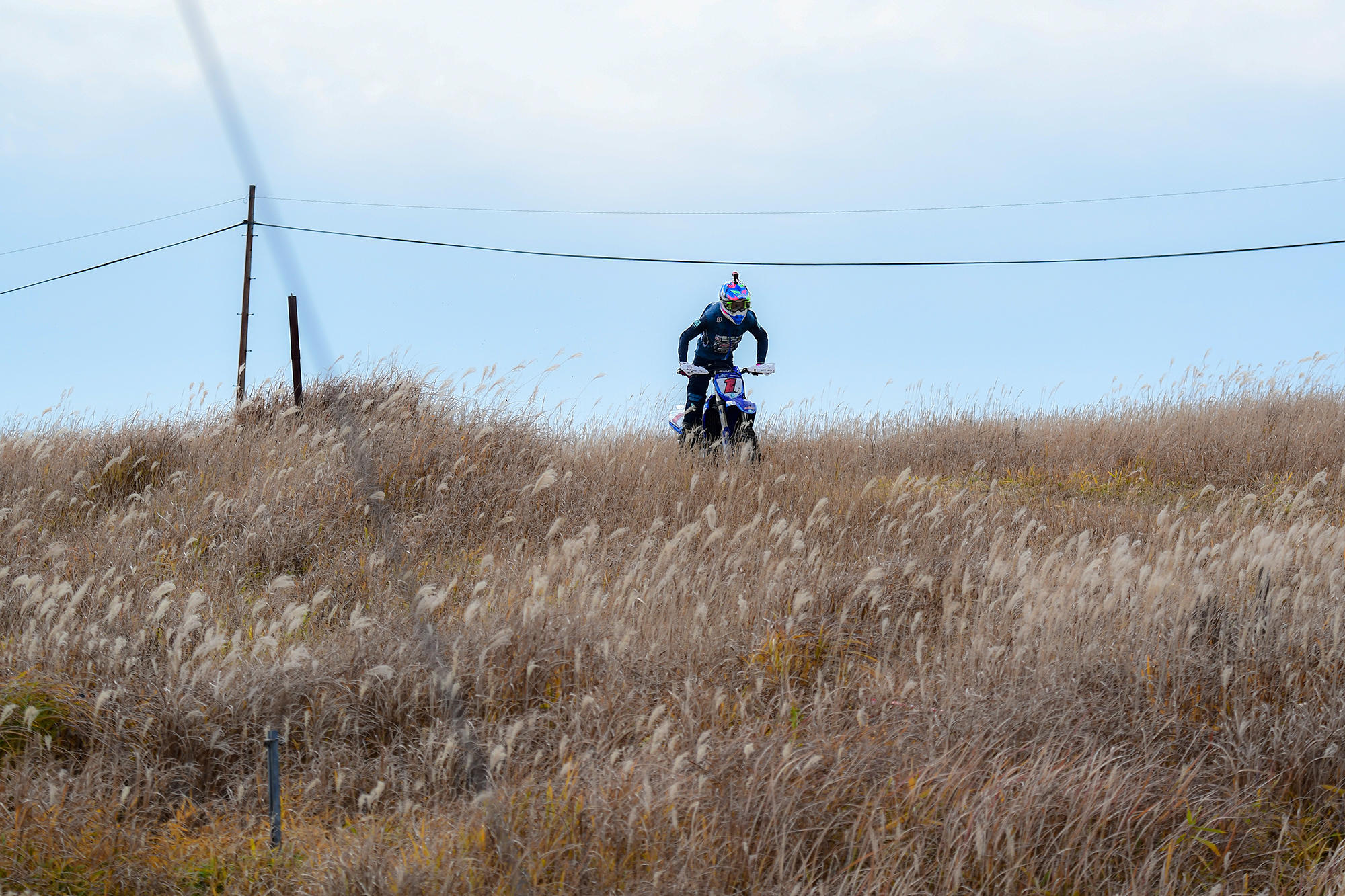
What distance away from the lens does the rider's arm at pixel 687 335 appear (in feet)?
35.8

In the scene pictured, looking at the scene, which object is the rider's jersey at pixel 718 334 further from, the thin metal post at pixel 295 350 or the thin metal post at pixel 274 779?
the thin metal post at pixel 274 779

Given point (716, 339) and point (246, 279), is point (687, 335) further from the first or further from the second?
point (246, 279)

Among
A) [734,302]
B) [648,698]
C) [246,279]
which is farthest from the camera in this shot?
[246,279]

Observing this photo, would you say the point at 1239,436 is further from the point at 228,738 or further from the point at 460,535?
the point at 228,738

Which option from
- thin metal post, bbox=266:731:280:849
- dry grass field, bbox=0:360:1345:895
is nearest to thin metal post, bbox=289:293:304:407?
dry grass field, bbox=0:360:1345:895

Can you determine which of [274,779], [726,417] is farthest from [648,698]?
[726,417]

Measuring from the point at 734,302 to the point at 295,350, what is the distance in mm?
5340

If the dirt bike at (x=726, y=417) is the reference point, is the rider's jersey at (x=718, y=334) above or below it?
above

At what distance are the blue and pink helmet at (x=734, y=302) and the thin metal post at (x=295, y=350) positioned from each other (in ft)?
16.8

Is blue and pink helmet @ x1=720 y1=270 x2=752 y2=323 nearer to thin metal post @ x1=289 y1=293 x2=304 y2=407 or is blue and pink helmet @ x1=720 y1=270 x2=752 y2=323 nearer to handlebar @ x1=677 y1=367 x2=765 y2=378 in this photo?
handlebar @ x1=677 y1=367 x2=765 y2=378

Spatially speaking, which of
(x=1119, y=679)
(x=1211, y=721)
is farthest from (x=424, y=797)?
(x=1211, y=721)

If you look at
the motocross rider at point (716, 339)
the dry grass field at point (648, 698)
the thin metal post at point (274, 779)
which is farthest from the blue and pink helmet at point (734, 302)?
the thin metal post at point (274, 779)

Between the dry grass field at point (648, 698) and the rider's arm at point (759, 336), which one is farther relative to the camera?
the rider's arm at point (759, 336)

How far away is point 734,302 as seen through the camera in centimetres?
1082
